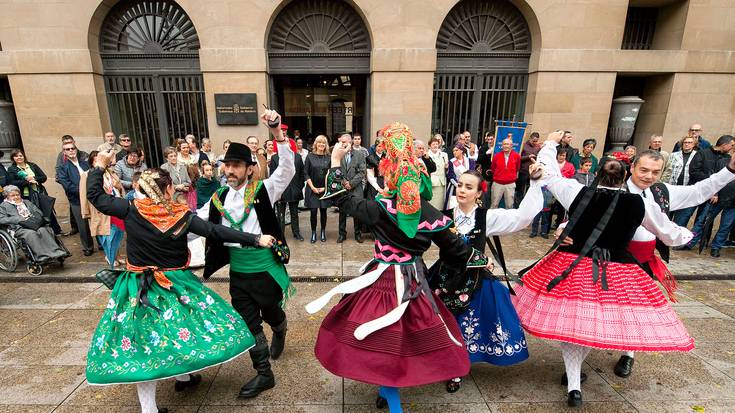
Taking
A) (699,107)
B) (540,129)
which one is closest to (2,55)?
(540,129)

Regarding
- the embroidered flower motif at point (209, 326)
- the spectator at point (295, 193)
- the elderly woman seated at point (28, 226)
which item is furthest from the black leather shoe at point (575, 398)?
the elderly woman seated at point (28, 226)

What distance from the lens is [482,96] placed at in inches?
392

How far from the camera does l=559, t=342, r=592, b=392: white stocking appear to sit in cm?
277

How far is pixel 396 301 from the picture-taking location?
2365 mm

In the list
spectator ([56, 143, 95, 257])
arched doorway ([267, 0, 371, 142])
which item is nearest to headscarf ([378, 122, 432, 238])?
spectator ([56, 143, 95, 257])

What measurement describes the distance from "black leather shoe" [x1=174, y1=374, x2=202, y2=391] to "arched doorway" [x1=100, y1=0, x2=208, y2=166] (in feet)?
26.8

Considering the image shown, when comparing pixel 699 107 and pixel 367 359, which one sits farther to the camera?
pixel 699 107

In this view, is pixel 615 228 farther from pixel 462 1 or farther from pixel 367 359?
pixel 462 1

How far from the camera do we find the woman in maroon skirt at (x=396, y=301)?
2234mm

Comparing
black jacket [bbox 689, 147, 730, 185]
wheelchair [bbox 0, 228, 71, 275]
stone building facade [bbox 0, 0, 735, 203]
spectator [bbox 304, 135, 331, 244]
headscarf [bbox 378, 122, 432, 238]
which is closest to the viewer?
headscarf [bbox 378, 122, 432, 238]

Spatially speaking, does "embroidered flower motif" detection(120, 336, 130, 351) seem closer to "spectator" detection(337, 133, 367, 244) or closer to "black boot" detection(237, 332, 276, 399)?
"black boot" detection(237, 332, 276, 399)

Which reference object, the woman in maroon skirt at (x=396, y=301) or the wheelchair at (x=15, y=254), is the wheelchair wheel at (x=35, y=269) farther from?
the woman in maroon skirt at (x=396, y=301)

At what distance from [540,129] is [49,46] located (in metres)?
12.2

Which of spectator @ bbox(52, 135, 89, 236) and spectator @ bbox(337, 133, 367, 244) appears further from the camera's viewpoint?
spectator @ bbox(52, 135, 89, 236)
